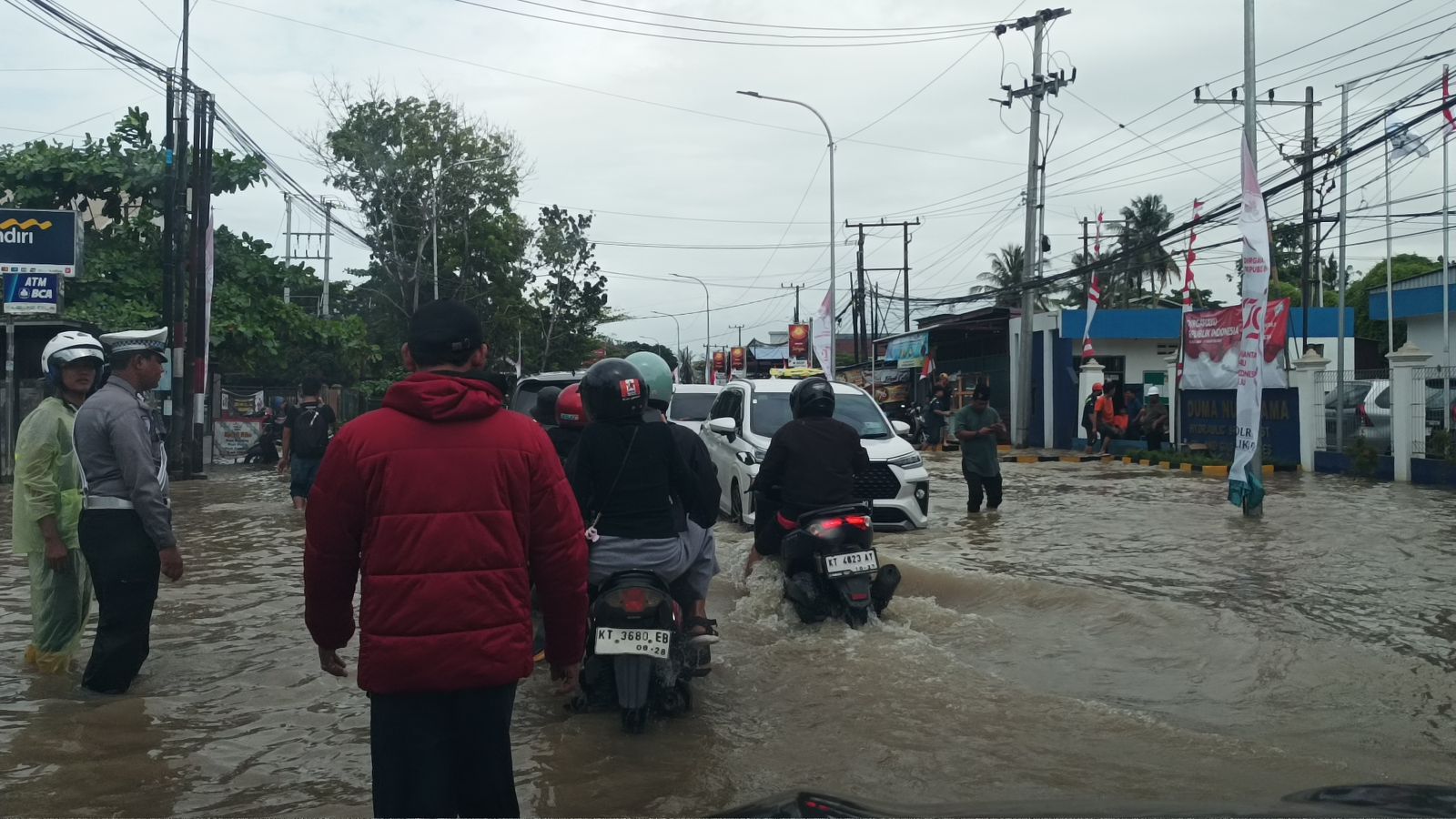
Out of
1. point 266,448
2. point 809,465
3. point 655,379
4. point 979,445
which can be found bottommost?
point 266,448

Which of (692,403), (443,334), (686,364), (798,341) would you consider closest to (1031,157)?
(692,403)

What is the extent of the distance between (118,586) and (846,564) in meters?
3.90

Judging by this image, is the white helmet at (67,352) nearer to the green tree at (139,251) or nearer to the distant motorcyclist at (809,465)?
the distant motorcyclist at (809,465)

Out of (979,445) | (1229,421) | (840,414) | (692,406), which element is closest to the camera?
(840,414)

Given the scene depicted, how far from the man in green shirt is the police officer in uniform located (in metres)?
9.41

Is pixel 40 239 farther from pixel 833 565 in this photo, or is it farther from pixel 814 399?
pixel 833 565

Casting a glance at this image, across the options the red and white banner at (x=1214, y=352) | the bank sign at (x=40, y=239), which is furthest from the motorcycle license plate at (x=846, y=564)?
the bank sign at (x=40, y=239)

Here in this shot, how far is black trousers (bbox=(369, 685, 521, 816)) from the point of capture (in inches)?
120

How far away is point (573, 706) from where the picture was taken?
5.88 meters

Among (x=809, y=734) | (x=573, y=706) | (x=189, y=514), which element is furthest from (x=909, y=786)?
(x=189, y=514)

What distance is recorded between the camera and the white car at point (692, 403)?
16.8 meters

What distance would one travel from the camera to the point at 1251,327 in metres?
13.6

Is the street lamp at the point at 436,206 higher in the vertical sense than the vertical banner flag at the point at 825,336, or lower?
higher

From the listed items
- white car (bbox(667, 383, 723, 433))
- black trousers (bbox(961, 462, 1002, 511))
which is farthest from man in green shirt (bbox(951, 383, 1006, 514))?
white car (bbox(667, 383, 723, 433))
